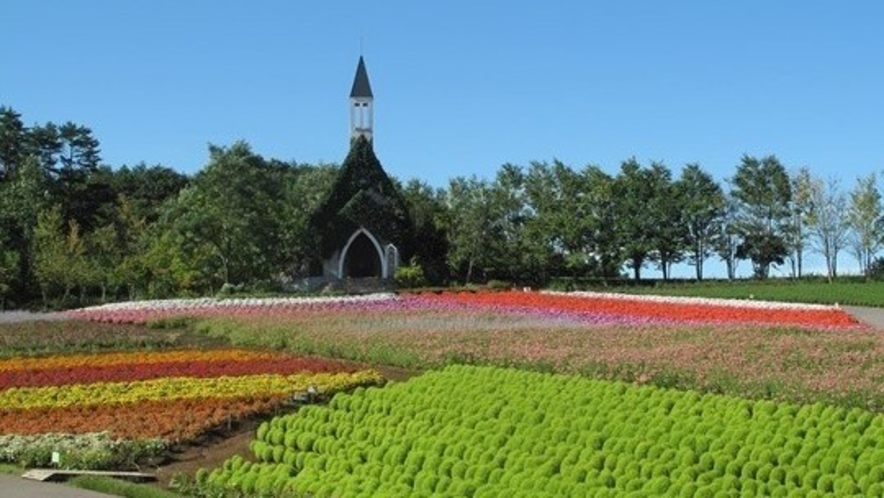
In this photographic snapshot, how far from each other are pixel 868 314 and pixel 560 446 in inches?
972

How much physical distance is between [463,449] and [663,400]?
2.81 m

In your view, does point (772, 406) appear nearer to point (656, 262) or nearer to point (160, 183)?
point (656, 262)

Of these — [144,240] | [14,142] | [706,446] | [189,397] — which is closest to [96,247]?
[144,240]

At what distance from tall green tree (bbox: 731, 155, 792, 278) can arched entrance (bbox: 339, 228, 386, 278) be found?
63.8 ft

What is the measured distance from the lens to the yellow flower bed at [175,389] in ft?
55.1

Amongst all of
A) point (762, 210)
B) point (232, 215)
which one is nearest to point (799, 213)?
point (762, 210)

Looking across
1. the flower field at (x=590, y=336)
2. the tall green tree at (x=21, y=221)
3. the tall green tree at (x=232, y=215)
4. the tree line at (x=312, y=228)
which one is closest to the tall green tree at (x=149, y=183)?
the tree line at (x=312, y=228)

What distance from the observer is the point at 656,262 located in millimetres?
59344

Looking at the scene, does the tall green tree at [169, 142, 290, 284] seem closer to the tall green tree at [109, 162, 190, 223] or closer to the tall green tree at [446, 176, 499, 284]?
the tall green tree at [446, 176, 499, 284]

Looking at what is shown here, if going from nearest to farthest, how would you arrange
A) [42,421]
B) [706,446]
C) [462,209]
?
[706,446] → [42,421] → [462,209]

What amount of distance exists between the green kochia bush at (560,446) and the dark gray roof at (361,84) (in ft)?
136

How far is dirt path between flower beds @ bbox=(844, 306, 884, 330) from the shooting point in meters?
30.6

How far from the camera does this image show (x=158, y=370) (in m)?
19.5

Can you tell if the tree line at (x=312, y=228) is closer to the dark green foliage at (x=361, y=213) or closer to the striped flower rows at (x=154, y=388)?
the dark green foliage at (x=361, y=213)
